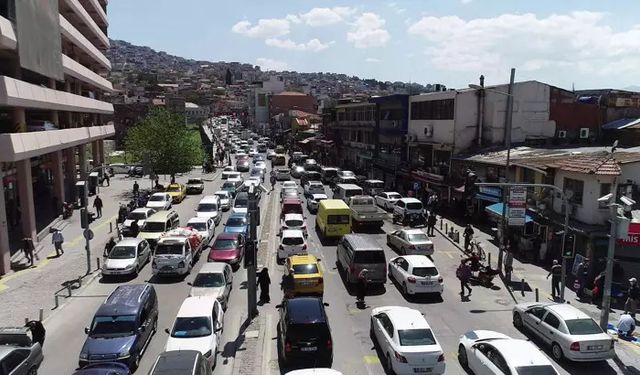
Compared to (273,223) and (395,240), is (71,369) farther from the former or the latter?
(273,223)

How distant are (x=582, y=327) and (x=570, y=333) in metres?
0.49

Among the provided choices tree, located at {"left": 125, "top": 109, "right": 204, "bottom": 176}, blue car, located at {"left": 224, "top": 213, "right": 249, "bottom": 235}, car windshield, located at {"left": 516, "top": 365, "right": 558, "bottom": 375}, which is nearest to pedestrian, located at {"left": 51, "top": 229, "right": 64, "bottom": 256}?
blue car, located at {"left": 224, "top": 213, "right": 249, "bottom": 235}

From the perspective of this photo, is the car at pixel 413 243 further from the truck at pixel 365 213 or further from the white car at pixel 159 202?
the white car at pixel 159 202

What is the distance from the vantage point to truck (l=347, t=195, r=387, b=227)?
36.3 metres

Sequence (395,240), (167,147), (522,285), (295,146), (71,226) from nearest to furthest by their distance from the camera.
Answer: (522,285) → (395,240) → (71,226) → (167,147) → (295,146)

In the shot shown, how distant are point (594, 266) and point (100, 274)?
24.0m

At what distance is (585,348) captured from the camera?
50.9ft

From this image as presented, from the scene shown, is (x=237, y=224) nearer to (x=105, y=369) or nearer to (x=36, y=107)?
(x=36, y=107)

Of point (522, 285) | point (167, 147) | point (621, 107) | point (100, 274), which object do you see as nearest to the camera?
point (522, 285)

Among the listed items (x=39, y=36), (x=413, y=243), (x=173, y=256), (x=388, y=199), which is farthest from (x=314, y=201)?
(x=39, y=36)

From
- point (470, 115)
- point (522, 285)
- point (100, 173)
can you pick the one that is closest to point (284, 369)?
point (522, 285)

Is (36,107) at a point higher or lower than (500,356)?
higher

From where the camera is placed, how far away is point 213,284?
68.0 ft

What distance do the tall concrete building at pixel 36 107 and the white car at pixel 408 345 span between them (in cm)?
2029
